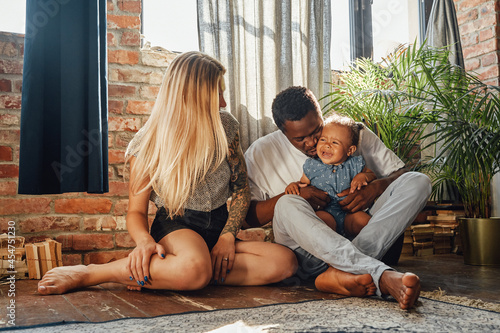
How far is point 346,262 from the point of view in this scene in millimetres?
1533

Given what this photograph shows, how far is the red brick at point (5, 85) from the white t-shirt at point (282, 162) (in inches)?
51.7

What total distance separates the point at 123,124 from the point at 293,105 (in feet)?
3.53

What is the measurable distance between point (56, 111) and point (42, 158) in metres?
0.22

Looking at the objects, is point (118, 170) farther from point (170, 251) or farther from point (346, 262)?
point (346, 262)

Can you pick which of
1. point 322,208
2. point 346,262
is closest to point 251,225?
point 322,208

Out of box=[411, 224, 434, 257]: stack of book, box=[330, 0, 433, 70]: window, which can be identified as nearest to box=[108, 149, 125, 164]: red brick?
box=[330, 0, 433, 70]: window

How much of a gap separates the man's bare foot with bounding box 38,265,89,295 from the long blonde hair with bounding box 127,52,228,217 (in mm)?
380

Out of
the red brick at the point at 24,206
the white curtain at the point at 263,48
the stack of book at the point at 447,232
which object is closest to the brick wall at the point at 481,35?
the stack of book at the point at 447,232

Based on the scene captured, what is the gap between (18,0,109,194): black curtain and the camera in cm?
200

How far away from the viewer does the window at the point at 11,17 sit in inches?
97.0

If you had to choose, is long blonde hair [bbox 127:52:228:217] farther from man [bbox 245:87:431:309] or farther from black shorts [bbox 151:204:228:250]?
man [bbox 245:87:431:309]

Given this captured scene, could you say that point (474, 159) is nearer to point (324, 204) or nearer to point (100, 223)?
point (324, 204)

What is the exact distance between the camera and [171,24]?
9.71ft

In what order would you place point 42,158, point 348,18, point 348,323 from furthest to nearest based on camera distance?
1. point 348,18
2. point 42,158
3. point 348,323
